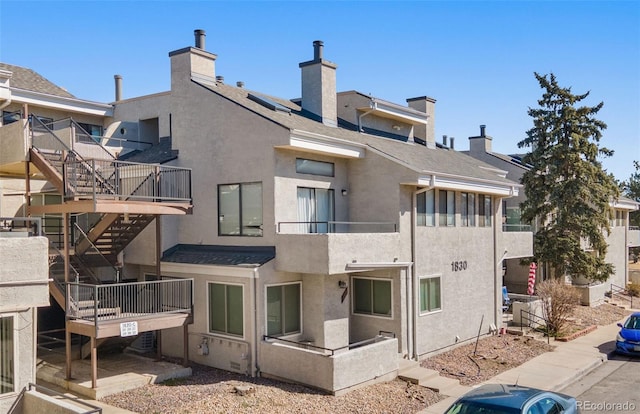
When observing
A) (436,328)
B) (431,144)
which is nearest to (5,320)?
(436,328)

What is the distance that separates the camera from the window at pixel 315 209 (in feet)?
59.2

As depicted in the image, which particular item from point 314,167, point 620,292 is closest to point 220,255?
point 314,167

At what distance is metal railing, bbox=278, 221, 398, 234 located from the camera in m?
17.2

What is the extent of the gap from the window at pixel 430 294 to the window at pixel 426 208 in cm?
198

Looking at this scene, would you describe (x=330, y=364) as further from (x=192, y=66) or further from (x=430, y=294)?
(x=192, y=66)

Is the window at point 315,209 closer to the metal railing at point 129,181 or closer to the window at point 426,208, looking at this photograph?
the window at point 426,208

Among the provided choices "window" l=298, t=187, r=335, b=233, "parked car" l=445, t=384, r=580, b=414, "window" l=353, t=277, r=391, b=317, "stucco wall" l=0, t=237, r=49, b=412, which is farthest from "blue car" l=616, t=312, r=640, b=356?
"stucco wall" l=0, t=237, r=49, b=412

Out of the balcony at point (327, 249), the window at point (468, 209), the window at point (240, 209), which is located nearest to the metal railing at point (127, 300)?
the window at point (240, 209)

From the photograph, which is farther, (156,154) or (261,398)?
(156,154)

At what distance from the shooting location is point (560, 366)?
728 inches

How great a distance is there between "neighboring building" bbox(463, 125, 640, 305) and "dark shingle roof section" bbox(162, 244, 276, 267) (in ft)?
48.2

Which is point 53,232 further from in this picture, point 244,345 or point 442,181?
point 442,181

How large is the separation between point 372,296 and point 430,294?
7.33 ft

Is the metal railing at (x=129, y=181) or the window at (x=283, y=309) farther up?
the metal railing at (x=129, y=181)
